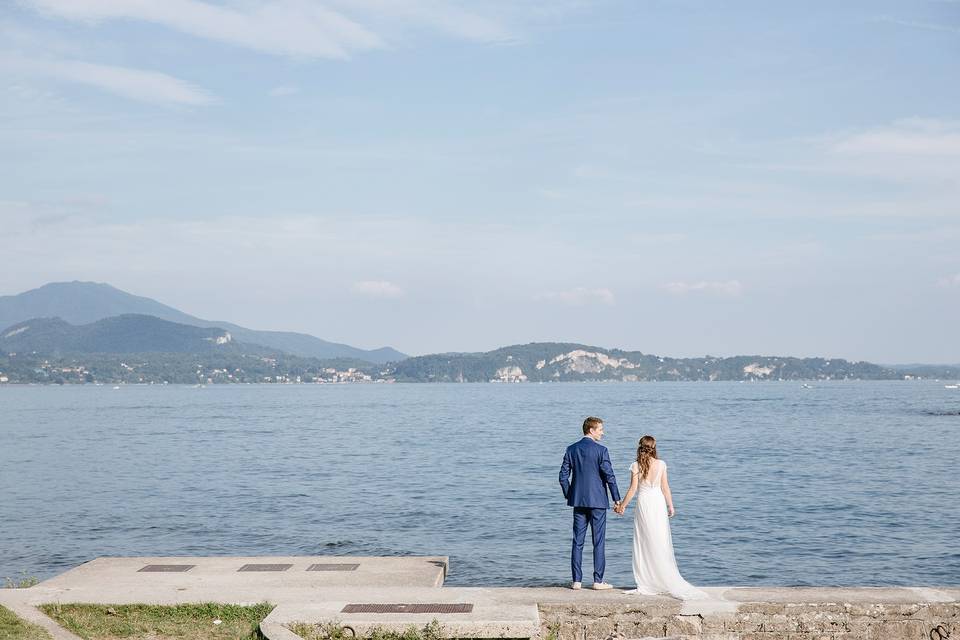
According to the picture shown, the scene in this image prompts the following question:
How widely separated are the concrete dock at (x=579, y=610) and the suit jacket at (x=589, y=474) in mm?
1155

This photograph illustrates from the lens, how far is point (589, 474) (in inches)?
516

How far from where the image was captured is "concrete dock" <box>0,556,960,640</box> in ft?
36.2

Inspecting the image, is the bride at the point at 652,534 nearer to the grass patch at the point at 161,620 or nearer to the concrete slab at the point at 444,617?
the concrete slab at the point at 444,617

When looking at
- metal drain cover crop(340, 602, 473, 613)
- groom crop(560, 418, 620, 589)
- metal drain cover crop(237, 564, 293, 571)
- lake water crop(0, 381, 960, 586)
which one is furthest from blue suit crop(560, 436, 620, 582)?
lake water crop(0, 381, 960, 586)

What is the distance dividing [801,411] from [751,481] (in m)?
72.7

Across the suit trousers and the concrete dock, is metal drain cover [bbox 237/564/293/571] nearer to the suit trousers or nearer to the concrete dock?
the concrete dock

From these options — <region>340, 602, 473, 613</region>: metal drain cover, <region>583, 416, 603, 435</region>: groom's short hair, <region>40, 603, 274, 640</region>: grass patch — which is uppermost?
<region>583, 416, 603, 435</region>: groom's short hair

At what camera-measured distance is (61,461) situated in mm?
51125

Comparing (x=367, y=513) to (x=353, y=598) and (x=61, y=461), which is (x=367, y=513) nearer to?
(x=353, y=598)

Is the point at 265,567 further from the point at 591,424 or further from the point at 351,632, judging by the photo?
the point at 591,424

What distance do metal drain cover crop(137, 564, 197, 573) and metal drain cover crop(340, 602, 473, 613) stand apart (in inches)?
164

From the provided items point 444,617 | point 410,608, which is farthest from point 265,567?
point 444,617

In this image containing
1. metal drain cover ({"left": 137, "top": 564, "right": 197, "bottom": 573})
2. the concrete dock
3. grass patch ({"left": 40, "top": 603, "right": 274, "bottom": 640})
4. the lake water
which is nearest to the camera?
the concrete dock

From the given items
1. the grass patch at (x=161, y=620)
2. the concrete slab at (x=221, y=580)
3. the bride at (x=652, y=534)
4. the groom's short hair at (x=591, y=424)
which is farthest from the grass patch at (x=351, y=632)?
the groom's short hair at (x=591, y=424)
